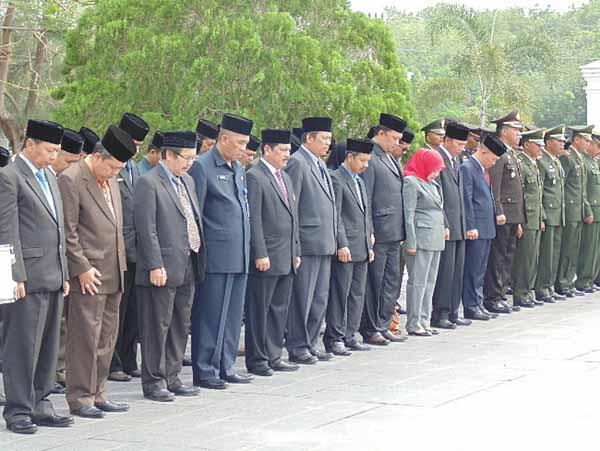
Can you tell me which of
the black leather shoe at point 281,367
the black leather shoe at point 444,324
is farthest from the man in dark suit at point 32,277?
the black leather shoe at point 444,324

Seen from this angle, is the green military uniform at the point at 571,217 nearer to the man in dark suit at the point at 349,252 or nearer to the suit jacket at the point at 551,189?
the suit jacket at the point at 551,189

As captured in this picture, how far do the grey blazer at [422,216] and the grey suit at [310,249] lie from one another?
5.03 feet

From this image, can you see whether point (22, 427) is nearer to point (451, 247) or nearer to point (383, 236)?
point (383, 236)

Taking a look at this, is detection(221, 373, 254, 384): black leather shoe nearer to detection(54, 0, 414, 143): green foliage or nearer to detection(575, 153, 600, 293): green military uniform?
detection(54, 0, 414, 143): green foliage

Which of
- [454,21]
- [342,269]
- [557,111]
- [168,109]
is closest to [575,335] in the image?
[342,269]

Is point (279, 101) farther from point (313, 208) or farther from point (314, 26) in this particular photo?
point (313, 208)

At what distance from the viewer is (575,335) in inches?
533

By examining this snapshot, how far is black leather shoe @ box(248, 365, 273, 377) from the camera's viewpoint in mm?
10875

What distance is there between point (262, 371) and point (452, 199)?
395 cm

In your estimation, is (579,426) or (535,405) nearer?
(579,426)

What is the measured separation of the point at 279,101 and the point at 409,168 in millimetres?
2340

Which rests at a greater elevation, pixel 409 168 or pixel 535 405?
pixel 409 168

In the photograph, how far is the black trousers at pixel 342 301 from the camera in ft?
40.0

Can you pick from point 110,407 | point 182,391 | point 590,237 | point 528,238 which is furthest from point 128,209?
point 590,237
